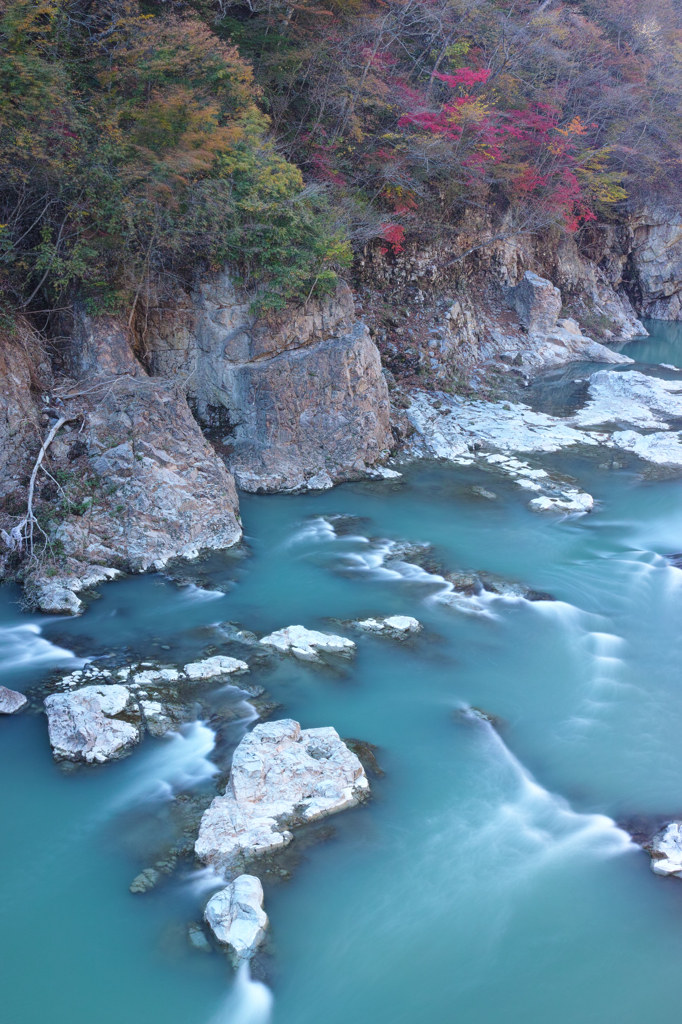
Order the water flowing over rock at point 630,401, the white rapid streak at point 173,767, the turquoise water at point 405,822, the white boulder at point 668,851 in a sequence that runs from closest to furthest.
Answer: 1. the turquoise water at point 405,822
2. the white boulder at point 668,851
3. the white rapid streak at point 173,767
4. the water flowing over rock at point 630,401

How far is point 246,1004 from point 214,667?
9.84 feet

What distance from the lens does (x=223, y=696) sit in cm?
618

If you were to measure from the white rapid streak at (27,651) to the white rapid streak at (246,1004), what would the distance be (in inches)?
135

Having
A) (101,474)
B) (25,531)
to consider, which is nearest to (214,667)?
(25,531)

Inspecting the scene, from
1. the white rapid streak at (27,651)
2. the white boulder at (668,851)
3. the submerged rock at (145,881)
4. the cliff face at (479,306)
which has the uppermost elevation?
the cliff face at (479,306)

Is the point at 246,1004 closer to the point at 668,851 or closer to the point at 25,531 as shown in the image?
the point at 668,851

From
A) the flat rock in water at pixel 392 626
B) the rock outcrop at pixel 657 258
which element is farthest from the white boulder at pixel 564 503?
the rock outcrop at pixel 657 258

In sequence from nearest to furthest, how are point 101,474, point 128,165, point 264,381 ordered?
1. point 101,474
2. point 128,165
3. point 264,381

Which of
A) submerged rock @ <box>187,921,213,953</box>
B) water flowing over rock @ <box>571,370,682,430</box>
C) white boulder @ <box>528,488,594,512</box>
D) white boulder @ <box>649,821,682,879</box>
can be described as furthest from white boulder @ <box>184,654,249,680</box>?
water flowing over rock @ <box>571,370,682,430</box>

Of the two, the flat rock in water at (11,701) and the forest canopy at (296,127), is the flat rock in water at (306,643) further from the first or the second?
the forest canopy at (296,127)

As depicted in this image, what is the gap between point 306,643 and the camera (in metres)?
6.98

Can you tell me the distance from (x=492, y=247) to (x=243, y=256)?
9.37m

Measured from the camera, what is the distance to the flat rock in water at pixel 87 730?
543 cm

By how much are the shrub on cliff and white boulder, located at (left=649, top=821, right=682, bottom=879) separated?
8.73 m
